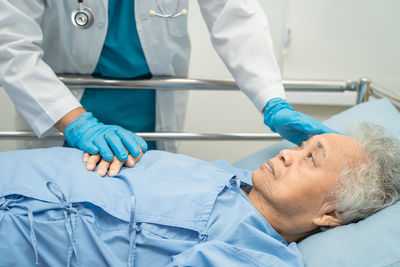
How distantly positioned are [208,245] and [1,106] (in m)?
1.94

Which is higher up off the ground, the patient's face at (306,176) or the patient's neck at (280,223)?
the patient's face at (306,176)

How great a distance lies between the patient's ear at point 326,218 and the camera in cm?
Answer: 108

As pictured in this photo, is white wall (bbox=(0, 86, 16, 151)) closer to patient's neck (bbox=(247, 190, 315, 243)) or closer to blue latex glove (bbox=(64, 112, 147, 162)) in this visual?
blue latex glove (bbox=(64, 112, 147, 162))

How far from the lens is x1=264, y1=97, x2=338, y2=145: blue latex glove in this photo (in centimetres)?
122

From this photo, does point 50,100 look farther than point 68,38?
No

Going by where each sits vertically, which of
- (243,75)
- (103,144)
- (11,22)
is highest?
(11,22)

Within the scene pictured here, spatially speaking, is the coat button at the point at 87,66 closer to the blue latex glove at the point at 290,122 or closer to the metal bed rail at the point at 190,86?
the metal bed rail at the point at 190,86

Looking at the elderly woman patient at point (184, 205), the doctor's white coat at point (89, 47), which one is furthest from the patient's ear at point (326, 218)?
the doctor's white coat at point (89, 47)

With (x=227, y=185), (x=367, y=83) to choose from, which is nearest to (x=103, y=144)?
(x=227, y=185)

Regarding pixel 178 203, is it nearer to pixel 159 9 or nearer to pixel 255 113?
pixel 159 9

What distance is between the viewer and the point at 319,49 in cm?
221

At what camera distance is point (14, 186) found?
3.16ft

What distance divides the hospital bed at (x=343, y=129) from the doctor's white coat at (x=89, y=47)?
0.38ft

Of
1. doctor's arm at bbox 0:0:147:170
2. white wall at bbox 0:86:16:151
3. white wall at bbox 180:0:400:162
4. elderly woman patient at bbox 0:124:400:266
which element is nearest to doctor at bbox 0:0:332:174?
doctor's arm at bbox 0:0:147:170
